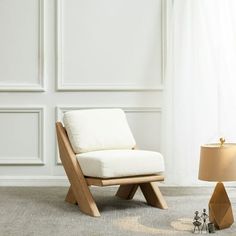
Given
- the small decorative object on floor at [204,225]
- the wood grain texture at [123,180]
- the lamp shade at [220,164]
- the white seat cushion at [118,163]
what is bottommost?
the small decorative object on floor at [204,225]

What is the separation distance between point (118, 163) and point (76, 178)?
0.35 meters

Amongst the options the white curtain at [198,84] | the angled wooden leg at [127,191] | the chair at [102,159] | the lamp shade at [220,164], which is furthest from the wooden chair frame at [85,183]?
the white curtain at [198,84]

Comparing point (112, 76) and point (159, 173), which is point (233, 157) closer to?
point (159, 173)

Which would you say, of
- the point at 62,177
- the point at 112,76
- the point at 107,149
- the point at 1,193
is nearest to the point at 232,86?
the point at 112,76

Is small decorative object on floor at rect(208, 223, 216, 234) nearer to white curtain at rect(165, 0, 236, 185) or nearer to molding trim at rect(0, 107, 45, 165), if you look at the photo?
white curtain at rect(165, 0, 236, 185)

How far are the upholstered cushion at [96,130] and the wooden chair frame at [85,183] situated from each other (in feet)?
0.24

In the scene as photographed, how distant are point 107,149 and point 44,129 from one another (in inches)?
45.7

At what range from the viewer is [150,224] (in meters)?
3.19

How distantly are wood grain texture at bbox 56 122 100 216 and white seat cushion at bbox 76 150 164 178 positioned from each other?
45 millimetres

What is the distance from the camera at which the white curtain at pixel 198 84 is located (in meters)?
4.66

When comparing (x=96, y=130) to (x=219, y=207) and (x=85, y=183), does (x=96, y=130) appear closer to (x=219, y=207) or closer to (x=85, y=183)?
(x=85, y=183)

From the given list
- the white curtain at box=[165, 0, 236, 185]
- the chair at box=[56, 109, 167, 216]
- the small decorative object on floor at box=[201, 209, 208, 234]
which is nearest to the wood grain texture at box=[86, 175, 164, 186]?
the chair at box=[56, 109, 167, 216]

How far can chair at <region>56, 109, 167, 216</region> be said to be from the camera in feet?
11.5

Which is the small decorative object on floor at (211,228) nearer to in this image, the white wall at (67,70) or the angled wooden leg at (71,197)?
the angled wooden leg at (71,197)
